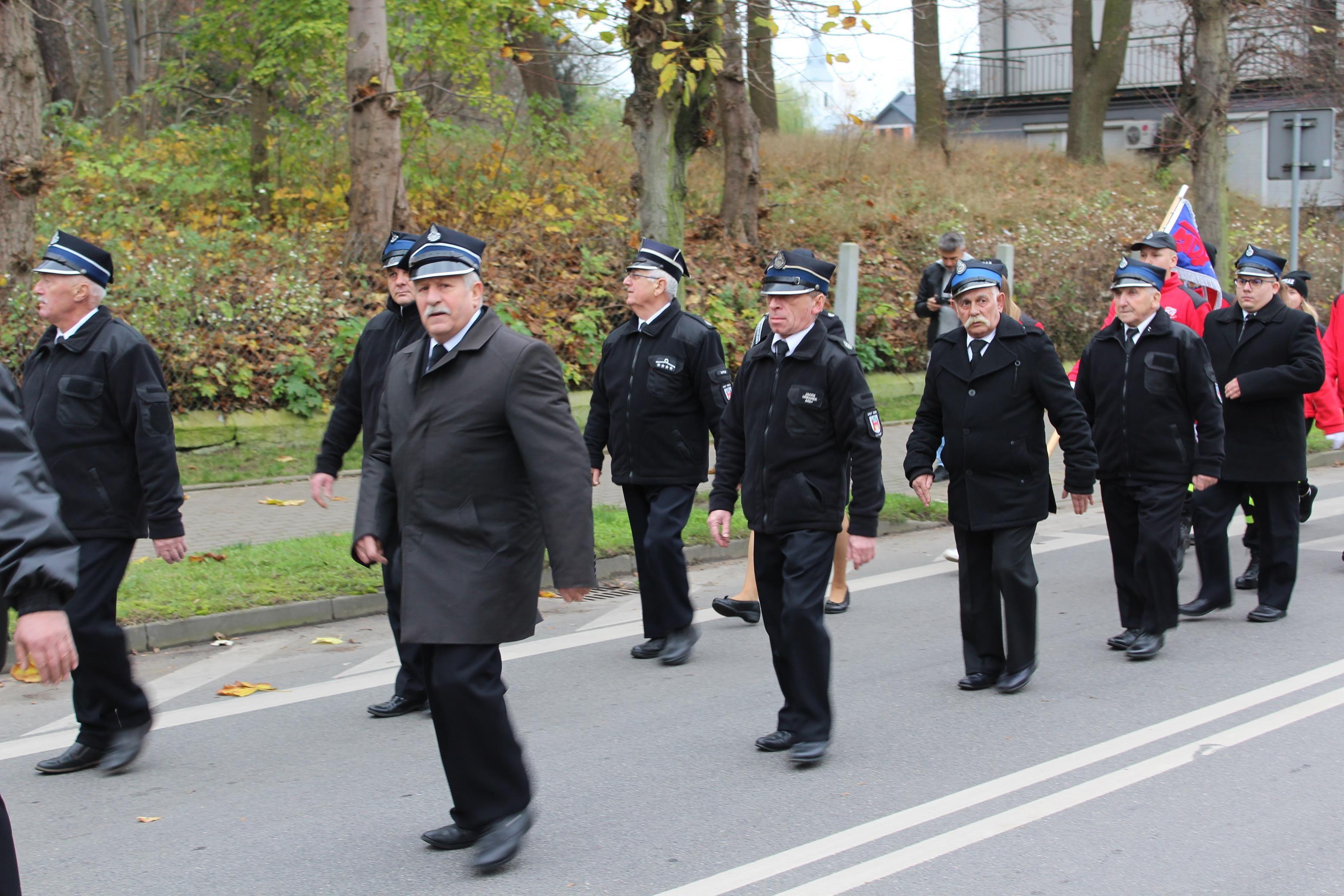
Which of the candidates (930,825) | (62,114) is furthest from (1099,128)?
(930,825)

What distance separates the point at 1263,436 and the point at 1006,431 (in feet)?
8.57

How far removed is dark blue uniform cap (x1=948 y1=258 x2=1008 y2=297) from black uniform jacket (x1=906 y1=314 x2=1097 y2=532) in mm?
212

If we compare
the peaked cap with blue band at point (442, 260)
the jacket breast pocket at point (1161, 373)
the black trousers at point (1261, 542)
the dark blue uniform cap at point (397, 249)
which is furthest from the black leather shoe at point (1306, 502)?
the peaked cap with blue band at point (442, 260)

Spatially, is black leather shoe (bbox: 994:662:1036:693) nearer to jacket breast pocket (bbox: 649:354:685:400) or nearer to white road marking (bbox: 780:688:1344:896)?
white road marking (bbox: 780:688:1344:896)

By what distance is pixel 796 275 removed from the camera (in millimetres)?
5395

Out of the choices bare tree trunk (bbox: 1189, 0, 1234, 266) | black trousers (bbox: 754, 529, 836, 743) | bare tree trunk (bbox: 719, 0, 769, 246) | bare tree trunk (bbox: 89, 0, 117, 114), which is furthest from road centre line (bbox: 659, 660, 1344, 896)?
bare tree trunk (bbox: 89, 0, 117, 114)

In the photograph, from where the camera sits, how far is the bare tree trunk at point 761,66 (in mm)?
12461

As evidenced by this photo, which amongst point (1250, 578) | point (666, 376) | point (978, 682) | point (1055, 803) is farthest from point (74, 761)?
point (1250, 578)

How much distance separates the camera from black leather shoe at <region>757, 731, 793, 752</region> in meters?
5.32

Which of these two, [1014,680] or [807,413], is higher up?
[807,413]

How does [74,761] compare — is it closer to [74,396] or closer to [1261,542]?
[74,396]

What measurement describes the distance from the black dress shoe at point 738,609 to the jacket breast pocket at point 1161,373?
2.38m

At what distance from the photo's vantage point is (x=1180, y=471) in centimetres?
672

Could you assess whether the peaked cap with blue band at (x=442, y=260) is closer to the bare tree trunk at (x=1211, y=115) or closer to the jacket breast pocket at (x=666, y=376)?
the jacket breast pocket at (x=666, y=376)
